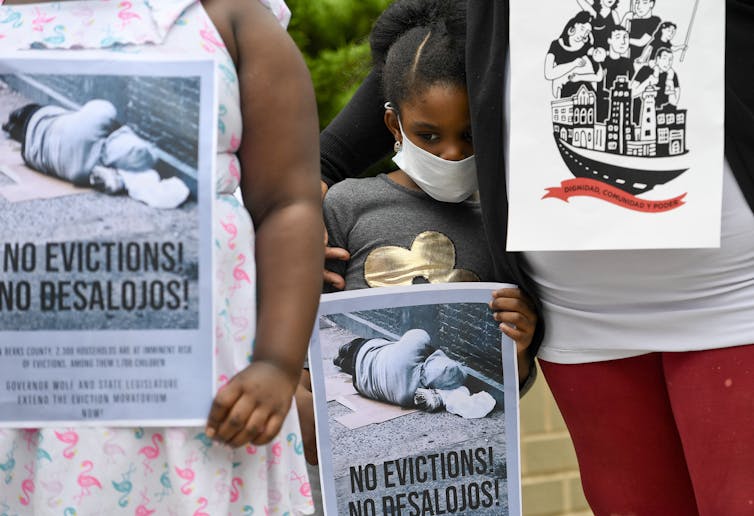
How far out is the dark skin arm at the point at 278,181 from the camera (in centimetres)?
151

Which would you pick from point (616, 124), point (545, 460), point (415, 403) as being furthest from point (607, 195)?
point (545, 460)

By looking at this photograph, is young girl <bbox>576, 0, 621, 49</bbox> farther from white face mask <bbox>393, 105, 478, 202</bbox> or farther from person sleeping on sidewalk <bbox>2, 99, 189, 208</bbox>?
person sleeping on sidewalk <bbox>2, 99, 189, 208</bbox>

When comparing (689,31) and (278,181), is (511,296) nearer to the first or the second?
(689,31)

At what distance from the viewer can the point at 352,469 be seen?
211cm

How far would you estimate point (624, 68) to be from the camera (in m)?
1.93

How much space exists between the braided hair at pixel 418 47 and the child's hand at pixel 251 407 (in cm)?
94

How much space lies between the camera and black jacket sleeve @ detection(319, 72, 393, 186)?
2.46m

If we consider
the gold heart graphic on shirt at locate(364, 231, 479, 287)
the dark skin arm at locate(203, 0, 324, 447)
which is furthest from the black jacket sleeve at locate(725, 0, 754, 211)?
the dark skin arm at locate(203, 0, 324, 447)

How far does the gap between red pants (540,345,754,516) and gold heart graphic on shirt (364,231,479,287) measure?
28 centimetres

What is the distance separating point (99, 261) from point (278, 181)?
0.29 metres

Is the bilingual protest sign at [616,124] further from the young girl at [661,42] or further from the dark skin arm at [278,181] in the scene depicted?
the dark skin arm at [278,181]

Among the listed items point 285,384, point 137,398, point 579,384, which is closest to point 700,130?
point 579,384

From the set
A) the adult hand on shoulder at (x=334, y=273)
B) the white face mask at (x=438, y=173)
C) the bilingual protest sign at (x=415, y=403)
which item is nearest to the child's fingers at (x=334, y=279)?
the adult hand on shoulder at (x=334, y=273)

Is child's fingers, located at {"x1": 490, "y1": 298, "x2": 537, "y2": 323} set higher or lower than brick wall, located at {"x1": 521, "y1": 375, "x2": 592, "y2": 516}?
higher
